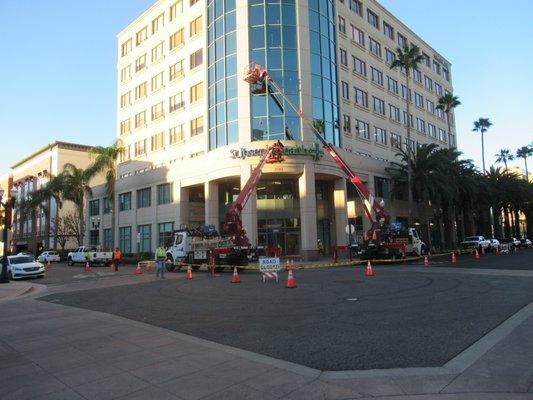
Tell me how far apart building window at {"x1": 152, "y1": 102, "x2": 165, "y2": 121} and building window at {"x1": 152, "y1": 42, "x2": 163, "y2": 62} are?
5476 mm

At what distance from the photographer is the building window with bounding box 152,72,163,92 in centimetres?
5200

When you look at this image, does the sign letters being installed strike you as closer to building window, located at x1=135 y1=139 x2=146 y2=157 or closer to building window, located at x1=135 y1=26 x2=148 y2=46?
building window, located at x1=135 y1=139 x2=146 y2=157

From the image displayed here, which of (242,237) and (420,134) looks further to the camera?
(420,134)

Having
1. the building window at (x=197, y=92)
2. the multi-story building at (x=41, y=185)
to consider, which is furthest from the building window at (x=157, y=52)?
the multi-story building at (x=41, y=185)

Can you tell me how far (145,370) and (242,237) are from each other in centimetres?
2101

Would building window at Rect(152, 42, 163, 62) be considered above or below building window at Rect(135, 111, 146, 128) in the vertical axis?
above

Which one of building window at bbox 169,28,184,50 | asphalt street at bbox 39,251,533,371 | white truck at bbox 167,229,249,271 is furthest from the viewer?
building window at bbox 169,28,184,50

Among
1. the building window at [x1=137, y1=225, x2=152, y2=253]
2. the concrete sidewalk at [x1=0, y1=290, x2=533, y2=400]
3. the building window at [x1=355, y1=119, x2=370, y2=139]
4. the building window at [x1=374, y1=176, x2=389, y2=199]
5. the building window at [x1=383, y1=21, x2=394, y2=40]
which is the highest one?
the building window at [x1=383, y1=21, x2=394, y2=40]

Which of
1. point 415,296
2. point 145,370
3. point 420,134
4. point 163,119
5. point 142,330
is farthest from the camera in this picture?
point 420,134

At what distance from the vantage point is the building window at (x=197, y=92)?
4516 cm

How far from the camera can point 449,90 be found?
237ft

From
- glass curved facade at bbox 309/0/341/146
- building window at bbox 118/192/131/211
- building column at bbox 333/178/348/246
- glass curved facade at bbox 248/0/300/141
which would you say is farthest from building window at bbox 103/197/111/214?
glass curved facade at bbox 309/0/341/146

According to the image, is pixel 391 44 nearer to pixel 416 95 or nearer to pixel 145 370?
pixel 416 95

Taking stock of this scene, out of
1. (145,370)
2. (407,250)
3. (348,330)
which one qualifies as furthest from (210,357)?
(407,250)
